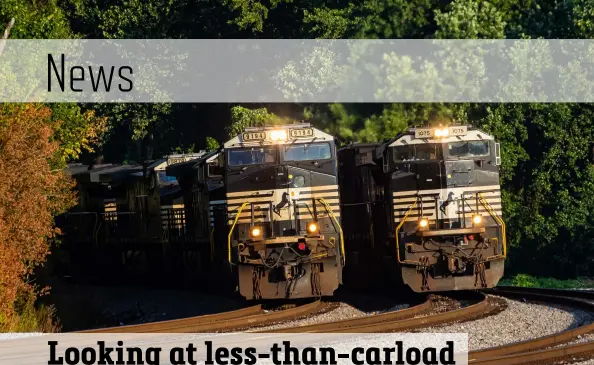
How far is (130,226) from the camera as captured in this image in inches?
1340

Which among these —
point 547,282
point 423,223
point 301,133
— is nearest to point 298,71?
point 547,282

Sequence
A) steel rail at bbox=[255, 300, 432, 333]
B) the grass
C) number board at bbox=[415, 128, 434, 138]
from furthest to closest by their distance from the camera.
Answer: the grass, number board at bbox=[415, 128, 434, 138], steel rail at bbox=[255, 300, 432, 333]

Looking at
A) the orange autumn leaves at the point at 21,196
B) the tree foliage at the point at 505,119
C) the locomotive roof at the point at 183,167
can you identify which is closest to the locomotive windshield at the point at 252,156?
the locomotive roof at the point at 183,167

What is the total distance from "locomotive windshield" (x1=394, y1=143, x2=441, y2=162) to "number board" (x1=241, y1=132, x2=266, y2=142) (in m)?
2.75

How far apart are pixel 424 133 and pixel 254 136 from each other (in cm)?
349

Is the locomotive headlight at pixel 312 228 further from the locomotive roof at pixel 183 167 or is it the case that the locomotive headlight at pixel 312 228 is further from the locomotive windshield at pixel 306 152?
the locomotive roof at pixel 183 167

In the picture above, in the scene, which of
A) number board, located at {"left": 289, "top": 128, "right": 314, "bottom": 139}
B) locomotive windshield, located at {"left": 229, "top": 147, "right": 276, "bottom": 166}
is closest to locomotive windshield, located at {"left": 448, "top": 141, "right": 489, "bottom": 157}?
number board, located at {"left": 289, "top": 128, "right": 314, "bottom": 139}

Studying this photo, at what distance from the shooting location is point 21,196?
23484 millimetres

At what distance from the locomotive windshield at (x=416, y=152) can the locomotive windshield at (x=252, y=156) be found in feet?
8.51

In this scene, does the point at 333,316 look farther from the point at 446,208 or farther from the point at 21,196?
the point at 21,196

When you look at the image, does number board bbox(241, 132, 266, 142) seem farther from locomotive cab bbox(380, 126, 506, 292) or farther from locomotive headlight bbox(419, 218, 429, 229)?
locomotive headlight bbox(419, 218, 429, 229)

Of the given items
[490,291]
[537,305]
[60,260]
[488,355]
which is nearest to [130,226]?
[60,260]

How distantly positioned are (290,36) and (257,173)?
2747cm

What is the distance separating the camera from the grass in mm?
31062
